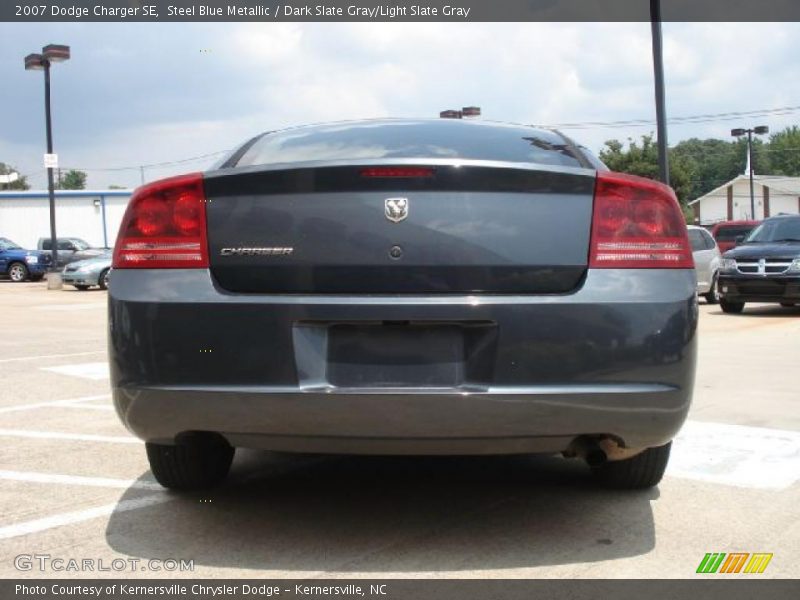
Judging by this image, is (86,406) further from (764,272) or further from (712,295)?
(712,295)

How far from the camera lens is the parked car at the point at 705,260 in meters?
16.6

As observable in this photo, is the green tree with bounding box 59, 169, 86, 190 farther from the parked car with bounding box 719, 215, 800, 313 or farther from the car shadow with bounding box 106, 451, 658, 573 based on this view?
the car shadow with bounding box 106, 451, 658, 573

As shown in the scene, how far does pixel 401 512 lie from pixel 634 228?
4.86 ft

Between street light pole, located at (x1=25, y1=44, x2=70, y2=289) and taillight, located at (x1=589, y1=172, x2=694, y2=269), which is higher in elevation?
street light pole, located at (x1=25, y1=44, x2=70, y2=289)

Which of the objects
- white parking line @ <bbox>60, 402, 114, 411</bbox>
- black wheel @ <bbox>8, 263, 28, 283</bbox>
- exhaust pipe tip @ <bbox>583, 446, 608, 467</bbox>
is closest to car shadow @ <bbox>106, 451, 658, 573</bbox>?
exhaust pipe tip @ <bbox>583, 446, 608, 467</bbox>

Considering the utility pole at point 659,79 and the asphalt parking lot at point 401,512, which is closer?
the asphalt parking lot at point 401,512

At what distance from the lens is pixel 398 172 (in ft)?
10.2

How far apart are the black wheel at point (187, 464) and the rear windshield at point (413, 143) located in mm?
1213

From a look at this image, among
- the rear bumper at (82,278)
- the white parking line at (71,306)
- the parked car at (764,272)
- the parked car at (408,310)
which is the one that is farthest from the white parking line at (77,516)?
the rear bumper at (82,278)

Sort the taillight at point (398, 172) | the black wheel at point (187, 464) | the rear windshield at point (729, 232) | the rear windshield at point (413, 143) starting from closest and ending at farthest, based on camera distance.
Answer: the taillight at point (398, 172) → the rear windshield at point (413, 143) → the black wheel at point (187, 464) → the rear windshield at point (729, 232)

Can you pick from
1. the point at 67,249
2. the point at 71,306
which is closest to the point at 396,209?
the point at 71,306

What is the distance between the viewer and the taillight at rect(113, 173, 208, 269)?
317 cm

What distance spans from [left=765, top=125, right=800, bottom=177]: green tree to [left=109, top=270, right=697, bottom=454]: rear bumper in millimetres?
114295

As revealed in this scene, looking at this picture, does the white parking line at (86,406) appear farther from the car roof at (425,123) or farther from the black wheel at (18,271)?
the black wheel at (18,271)
